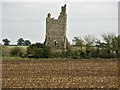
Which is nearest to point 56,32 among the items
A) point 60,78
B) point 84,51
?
point 84,51

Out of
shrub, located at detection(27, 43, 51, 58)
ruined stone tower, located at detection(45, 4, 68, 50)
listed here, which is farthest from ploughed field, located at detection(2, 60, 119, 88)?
ruined stone tower, located at detection(45, 4, 68, 50)

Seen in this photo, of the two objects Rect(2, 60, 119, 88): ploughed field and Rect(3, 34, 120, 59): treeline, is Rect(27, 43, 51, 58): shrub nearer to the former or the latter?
Rect(3, 34, 120, 59): treeline

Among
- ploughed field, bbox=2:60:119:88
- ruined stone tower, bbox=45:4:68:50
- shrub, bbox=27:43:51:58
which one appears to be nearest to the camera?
ploughed field, bbox=2:60:119:88

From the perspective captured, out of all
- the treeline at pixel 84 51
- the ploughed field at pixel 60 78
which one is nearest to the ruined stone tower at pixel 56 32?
the treeline at pixel 84 51

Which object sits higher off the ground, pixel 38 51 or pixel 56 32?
pixel 56 32

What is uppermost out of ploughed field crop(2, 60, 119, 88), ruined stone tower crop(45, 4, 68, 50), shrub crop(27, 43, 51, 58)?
ruined stone tower crop(45, 4, 68, 50)

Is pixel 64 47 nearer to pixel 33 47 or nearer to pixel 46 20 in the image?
pixel 46 20

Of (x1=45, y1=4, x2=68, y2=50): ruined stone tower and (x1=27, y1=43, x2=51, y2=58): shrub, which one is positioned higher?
(x1=45, y1=4, x2=68, y2=50): ruined stone tower

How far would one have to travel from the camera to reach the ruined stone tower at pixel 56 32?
6316 centimetres

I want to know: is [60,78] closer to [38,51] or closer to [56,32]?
[38,51]

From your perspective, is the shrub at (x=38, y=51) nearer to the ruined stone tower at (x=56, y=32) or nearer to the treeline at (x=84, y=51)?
the treeline at (x=84, y=51)

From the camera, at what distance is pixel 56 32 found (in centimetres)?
6438

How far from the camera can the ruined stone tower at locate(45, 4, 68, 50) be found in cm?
6316

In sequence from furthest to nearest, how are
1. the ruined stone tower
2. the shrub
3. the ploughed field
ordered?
the ruined stone tower, the shrub, the ploughed field
